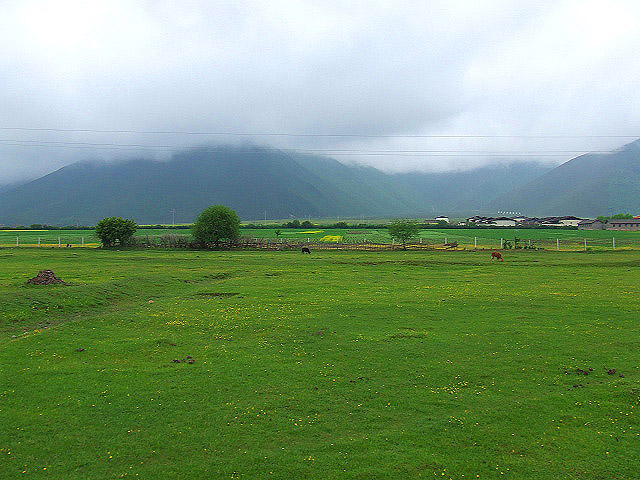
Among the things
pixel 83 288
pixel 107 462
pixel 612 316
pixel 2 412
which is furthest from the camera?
pixel 83 288

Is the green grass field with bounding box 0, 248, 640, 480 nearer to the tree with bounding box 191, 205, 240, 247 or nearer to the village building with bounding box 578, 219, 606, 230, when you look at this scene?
the tree with bounding box 191, 205, 240, 247

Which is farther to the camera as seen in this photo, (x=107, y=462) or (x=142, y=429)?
(x=142, y=429)

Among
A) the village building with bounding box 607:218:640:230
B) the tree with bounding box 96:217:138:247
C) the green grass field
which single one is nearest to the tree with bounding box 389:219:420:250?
the tree with bounding box 96:217:138:247

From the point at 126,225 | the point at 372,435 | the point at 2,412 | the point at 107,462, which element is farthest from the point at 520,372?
the point at 126,225

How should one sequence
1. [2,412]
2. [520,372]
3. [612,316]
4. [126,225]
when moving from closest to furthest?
[2,412]
[520,372]
[612,316]
[126,225]

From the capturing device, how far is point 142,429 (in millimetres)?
12406

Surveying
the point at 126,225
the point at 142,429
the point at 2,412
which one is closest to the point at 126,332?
the point at 2,412

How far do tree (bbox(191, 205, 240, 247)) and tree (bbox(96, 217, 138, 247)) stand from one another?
41.6ft

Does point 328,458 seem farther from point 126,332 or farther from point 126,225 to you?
point 126,225

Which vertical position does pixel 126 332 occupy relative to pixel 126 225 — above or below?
below

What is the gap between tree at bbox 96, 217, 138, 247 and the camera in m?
86.9

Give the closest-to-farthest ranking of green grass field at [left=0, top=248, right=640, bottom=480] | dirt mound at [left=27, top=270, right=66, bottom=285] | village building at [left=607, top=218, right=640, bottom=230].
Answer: green grass field at [left=0, top=248, right=640, bottom=480] < dirt mound at [left=27, top=270, right=66, bottom=285] < village building at [left=607, top=218, right=640, bottom=230]

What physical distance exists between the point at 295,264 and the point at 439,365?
134ft

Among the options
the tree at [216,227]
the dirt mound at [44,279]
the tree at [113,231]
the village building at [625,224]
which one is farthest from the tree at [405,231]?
the village building at [625,224]
